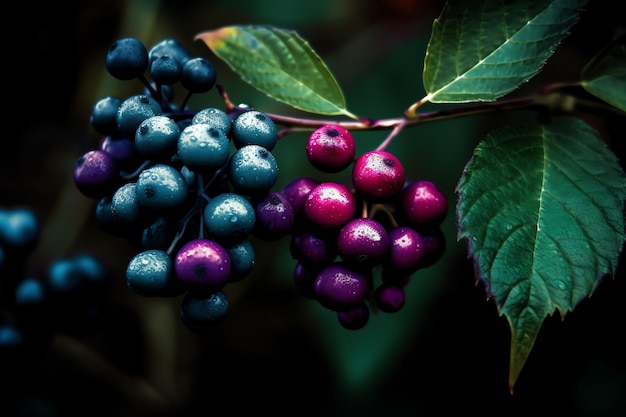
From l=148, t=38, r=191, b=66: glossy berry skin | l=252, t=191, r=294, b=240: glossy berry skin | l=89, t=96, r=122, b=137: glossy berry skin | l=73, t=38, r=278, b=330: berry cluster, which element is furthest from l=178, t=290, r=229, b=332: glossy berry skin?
l=148, t=38, r=191, b=66: glossy berry skin

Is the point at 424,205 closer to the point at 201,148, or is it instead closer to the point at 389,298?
the point at 389,298

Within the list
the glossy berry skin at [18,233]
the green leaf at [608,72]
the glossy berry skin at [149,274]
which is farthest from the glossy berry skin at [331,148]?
the glossy berry skin at [18,233]

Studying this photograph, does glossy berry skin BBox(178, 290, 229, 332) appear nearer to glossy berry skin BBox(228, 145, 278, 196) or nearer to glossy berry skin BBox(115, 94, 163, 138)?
glossy berry skin BBox(228, 145, 278, 196)

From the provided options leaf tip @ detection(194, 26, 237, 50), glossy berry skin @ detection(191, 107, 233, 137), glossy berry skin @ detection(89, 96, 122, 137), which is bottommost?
glossy berry skin @ detection(89, 96, 122, 137)

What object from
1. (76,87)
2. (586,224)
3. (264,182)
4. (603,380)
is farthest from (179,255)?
(76,87)

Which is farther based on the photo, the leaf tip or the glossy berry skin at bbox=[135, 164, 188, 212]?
the leaf tip

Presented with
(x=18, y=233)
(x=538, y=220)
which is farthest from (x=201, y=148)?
(x=18, y=233)
